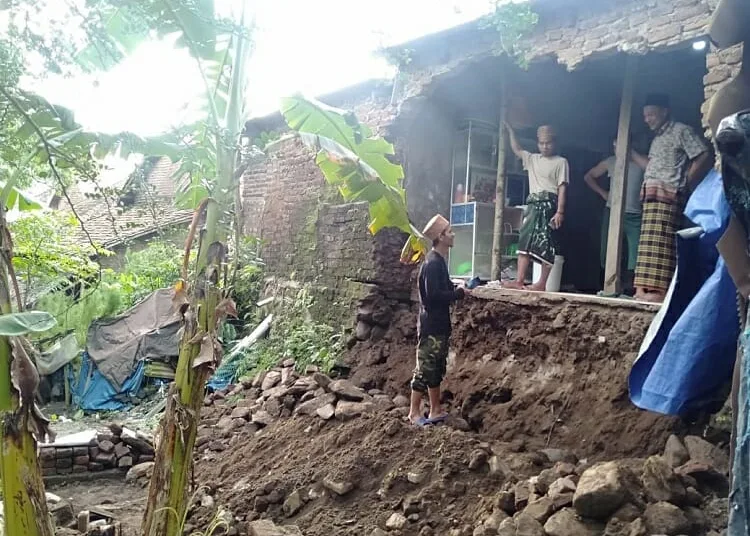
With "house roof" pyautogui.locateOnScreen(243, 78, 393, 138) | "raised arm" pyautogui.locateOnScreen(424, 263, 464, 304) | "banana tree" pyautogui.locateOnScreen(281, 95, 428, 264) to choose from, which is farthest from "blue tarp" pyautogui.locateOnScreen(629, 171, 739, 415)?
"house roof" pyautogui.locateOnScreen(243, 78, 393, 138)

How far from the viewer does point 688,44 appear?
16.7 ft

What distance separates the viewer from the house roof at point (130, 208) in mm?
4371

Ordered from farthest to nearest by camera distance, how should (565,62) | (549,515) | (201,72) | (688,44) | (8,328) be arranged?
(565,62) < (688,44) < (201,72) < (549,515) < (8,328)

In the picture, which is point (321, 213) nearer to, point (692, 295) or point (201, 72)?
point (201, 72)

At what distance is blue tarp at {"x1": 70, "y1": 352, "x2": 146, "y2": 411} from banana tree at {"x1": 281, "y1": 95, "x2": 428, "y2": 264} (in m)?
6.97

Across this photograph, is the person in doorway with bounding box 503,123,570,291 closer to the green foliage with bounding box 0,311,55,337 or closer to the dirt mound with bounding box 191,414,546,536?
the dirt mound with bounding box 191,414,546,536

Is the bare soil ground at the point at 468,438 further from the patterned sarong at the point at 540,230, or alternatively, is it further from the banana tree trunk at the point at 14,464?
the banana tree trunk at the point at 14,464

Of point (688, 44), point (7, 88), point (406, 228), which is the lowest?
point (406, 228)

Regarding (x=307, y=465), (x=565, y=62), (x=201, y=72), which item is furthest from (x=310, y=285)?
(x=201, y=72)

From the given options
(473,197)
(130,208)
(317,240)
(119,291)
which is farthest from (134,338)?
(473,197)

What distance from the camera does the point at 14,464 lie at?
3090mm

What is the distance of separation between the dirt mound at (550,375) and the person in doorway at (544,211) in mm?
467

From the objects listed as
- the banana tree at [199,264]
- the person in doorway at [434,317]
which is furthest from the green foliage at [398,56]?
the banana tree at [199,264]

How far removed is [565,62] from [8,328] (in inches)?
201
